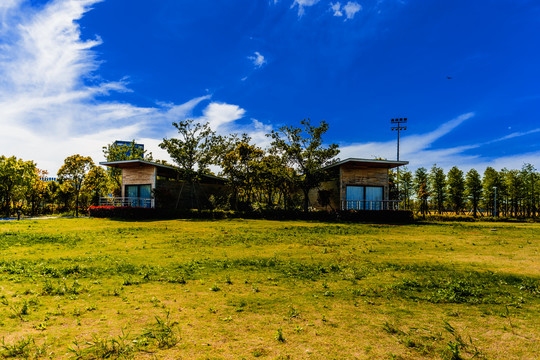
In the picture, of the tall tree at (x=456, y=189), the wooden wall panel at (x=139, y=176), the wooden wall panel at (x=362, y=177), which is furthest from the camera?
the tall tree at (x=456, y=189)

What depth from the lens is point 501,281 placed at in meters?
7.14

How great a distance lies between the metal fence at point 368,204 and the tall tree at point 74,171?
36.3 meters

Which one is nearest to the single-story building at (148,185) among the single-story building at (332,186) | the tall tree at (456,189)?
the single-story building at (332,186)

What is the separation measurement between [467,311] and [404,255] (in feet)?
18.8

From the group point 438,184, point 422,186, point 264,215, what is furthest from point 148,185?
point 438,184

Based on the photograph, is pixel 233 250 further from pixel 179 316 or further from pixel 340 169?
pixel 340 169

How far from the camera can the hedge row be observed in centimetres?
2841

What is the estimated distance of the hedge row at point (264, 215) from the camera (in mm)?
28406

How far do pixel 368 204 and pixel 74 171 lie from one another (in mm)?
39681

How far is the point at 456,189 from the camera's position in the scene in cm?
5581

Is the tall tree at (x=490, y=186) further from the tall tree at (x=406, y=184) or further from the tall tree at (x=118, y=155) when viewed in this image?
the tall tree at (x=118, y=155)

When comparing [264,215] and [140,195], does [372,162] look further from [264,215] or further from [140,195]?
[140,195]

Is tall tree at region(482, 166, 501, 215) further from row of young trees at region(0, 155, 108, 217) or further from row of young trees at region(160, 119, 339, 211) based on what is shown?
row of young trees at region(0, 155, 108, 217)

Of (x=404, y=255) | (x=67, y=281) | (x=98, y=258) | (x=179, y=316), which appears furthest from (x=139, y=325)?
(x=404, y=255)
